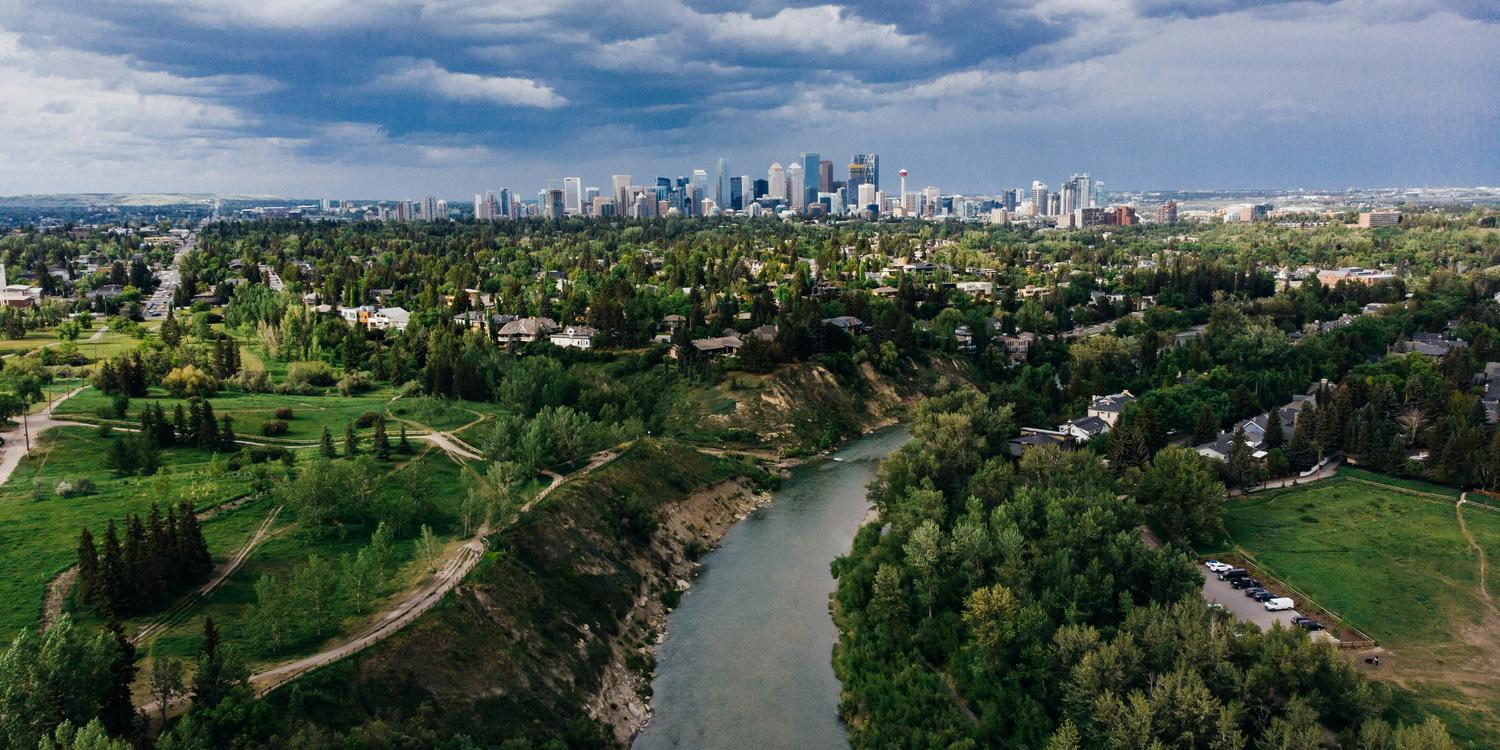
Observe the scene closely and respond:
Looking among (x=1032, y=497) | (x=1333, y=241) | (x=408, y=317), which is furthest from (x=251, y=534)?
(x=1333, y=241)

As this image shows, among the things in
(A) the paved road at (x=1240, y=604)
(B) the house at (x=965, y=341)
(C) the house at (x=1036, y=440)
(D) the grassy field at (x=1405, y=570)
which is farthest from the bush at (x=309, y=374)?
(D) the grassy field at (x=1405, y=570)

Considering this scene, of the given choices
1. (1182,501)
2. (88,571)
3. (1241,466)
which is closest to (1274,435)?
(1241,466)

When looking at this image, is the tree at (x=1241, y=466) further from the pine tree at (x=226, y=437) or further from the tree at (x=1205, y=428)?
the pine tree at (x=226, y=437)

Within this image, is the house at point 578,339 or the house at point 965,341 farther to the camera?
the house at point 965,341

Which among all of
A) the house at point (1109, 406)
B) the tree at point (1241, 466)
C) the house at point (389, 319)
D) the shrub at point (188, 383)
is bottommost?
the tree at point (1241, 466)

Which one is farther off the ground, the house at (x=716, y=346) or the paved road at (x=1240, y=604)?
the house at (x=716, y=346)

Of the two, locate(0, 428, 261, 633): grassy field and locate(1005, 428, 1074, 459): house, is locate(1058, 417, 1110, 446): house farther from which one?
locate(0, 428, 261, 633): grassy field

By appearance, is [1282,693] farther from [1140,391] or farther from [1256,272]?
[1256,272]

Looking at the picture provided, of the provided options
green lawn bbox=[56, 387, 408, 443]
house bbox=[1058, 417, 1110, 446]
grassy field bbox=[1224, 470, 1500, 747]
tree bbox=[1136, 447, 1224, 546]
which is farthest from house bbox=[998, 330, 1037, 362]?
green lawn bbox=[56, 387, 408, 443]
